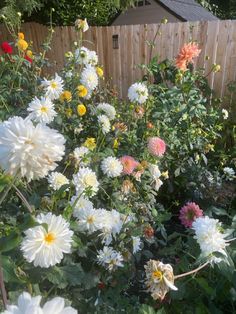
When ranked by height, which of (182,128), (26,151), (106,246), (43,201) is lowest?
(182,128)

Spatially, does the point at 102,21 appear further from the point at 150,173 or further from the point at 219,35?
the point at 150,173

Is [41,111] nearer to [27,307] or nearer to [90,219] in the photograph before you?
A: [90,219]

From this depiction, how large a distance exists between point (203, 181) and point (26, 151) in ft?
7.99

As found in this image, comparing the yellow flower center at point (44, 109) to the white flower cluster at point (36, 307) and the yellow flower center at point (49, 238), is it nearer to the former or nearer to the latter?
the yellow flower center at point (49, 238)

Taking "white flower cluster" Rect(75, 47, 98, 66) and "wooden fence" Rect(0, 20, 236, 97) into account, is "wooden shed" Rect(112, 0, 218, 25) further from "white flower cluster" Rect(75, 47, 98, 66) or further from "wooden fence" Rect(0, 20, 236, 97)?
"white flower cluster" Rect(75, 47, 98, 66)

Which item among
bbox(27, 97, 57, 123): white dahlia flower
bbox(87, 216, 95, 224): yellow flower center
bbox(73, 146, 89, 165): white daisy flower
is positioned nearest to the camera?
bbox(87, 216, 95, 224): yellow flower center

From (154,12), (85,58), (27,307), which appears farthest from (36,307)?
(154,12)

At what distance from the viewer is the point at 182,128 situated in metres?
2.92

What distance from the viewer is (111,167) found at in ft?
5.98

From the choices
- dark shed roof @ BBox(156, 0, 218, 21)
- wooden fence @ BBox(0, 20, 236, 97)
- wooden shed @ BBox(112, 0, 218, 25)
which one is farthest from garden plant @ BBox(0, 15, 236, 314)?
wooden shed @ BBox(112, 0, 218, 25)

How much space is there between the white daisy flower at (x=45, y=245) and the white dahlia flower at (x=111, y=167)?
3.00ft

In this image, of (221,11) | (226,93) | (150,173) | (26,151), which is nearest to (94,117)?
(150,173)

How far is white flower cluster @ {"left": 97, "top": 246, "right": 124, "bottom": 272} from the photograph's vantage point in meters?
1.30

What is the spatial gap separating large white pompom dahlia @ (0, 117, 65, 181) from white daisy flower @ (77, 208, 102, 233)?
53 centimetres
